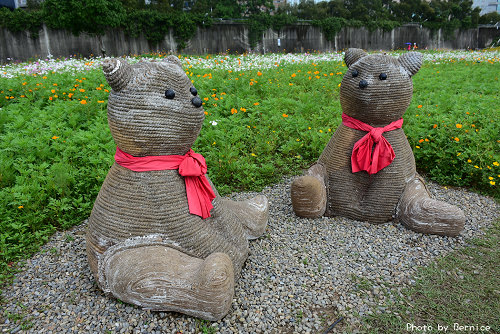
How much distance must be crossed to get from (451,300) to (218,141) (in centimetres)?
319

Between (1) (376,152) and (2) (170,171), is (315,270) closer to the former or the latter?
(1) (376,152)

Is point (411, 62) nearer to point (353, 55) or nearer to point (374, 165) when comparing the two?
point (353, 55)

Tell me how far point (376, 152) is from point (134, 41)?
14.5 meters

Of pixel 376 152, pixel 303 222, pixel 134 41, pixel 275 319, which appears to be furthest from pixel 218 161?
pixel 134 41

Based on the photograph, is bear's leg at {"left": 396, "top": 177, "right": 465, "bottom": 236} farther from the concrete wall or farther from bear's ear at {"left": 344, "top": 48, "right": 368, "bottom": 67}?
the concrete wall

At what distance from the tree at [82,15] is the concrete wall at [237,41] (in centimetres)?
72

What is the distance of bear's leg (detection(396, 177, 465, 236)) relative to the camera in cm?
319

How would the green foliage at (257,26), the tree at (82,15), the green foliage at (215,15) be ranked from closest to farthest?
the tree at (82,15) < the green foliage at (215,15) < the green foliage at (257,26)

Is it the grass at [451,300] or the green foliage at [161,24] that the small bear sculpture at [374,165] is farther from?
the green foliage at [161,24]

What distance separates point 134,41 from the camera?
1540 centimetres

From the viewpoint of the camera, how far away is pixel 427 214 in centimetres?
321

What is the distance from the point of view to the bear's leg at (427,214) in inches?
125

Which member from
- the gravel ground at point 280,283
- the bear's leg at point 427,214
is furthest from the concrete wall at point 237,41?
the bear's leg at point 427,214

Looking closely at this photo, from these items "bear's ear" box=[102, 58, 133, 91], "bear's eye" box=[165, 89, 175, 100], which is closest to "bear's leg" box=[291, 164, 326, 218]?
"bear's eye" box=[165, 89, 175, 100]
